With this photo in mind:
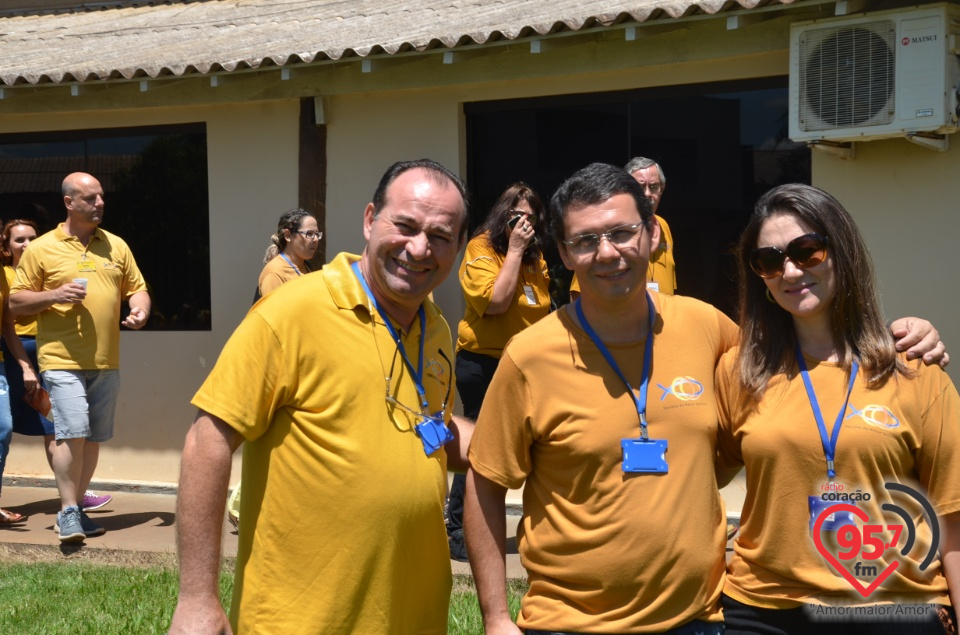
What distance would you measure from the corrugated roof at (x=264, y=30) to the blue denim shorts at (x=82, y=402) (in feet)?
7.35

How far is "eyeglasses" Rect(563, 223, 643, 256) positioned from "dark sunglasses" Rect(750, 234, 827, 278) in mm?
352

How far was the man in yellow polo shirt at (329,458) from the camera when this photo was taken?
8.94ft

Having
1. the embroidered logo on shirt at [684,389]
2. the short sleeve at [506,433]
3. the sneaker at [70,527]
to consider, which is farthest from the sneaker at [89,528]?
the embroidered logo on shirt at [684,389]

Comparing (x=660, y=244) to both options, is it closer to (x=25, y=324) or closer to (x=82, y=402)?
(x=82, y=402)

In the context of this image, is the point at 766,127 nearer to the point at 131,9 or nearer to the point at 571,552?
the point at 571,552

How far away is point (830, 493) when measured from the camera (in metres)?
2.80

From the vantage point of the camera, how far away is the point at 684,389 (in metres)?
2.91

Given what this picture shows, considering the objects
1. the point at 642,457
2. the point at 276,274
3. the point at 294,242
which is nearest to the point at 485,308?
the point at 276,274

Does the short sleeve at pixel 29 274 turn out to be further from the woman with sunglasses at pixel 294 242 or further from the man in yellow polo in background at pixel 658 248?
the man in yellow polo in background at pixel 658 248

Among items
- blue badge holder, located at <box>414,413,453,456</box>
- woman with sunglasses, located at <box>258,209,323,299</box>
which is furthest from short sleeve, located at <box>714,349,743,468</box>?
A: woman with sunglasses, located at <box>258,209,323,299</box>

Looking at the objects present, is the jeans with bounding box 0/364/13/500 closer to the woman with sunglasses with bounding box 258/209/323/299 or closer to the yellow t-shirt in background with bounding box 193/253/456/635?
the woman with sunglasses with bounding box 258/209/323/299

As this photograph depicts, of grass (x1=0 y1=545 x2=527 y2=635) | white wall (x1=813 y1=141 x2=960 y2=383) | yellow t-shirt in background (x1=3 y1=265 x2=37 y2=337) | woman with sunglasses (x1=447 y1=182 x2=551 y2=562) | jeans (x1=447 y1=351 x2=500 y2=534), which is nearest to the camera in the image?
grass (x1=0 y1=545 x2=527 y2=635)

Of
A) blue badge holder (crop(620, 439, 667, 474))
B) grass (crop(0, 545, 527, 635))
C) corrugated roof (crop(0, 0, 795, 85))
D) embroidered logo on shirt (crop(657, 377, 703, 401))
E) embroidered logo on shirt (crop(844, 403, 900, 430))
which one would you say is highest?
corrugated roof (crop(0, 0, 795, 85))

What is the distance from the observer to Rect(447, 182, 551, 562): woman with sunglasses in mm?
6090
